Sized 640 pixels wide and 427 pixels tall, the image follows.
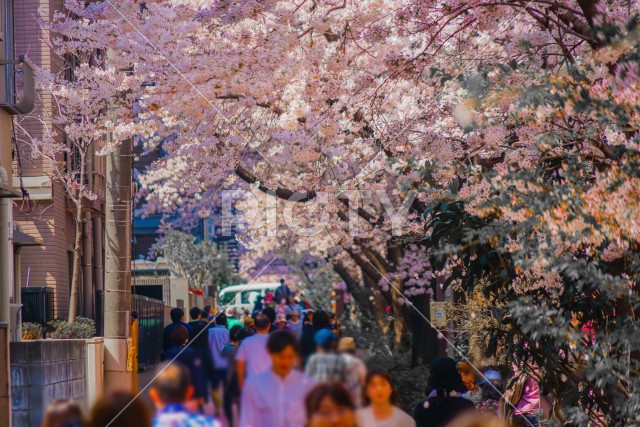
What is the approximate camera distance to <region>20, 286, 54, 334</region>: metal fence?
72.2 ft

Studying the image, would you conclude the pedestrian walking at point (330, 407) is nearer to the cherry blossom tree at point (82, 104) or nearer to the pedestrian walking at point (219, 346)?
the pedestrian walking at point (219, 346)

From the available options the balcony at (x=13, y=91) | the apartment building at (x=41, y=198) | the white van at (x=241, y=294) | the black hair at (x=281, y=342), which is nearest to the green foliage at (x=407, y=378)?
the balcony at (x=13, y=91)

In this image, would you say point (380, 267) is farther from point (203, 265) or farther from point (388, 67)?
point (203, 265)

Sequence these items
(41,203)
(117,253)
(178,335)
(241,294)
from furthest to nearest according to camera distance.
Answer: (241,294), (41,203), (117,253), (178,335)

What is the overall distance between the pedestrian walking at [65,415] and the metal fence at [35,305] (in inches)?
710

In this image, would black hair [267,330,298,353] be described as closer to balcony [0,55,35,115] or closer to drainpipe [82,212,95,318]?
balcony [0,55,35,115]

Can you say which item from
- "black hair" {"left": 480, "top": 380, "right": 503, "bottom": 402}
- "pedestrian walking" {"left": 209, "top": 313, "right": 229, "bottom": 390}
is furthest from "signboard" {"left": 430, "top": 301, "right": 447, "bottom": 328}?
"black hair" {"left": 480, "top": 380, "right": 503, "bottom": 402}

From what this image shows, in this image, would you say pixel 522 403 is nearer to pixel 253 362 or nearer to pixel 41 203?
pixel 253 362

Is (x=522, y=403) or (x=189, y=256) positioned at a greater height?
Answer: (x=189, y=256)

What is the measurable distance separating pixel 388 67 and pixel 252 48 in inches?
68.2

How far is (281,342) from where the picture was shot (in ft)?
15.2

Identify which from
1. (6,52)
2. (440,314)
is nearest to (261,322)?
(440,314)

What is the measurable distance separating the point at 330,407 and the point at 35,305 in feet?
63.1

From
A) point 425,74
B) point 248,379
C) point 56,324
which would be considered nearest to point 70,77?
point 56,324
